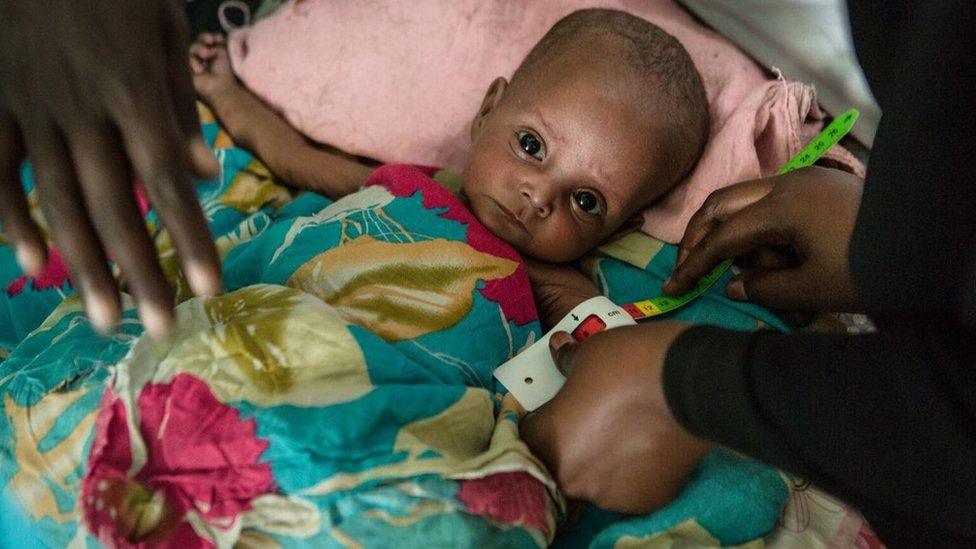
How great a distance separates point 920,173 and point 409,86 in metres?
1.06

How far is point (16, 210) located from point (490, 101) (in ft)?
3.06

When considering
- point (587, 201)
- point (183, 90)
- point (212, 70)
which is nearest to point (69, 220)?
point (183, 90)

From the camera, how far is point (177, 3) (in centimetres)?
67

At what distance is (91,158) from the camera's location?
56 centimetres

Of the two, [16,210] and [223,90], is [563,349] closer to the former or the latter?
[16,210]

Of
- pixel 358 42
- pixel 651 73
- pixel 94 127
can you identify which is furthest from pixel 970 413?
pixel 358 42

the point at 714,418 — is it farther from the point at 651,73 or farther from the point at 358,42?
the point at 358,42

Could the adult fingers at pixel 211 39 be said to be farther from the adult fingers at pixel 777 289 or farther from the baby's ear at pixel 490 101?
the adult fingers at pixel 777 289

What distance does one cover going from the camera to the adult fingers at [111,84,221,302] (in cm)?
56

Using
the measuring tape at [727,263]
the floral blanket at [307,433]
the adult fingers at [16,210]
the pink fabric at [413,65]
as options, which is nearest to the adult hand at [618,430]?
the floral blanket at [307,433]

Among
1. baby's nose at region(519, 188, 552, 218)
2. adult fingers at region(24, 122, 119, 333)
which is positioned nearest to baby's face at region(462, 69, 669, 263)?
baby's nose at region(519, 188, 552, 218)

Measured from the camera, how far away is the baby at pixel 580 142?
124cm

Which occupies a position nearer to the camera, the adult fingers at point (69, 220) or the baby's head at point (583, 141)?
the adult fingers at point (69, 220)

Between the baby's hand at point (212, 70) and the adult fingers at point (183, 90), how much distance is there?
93 cm
